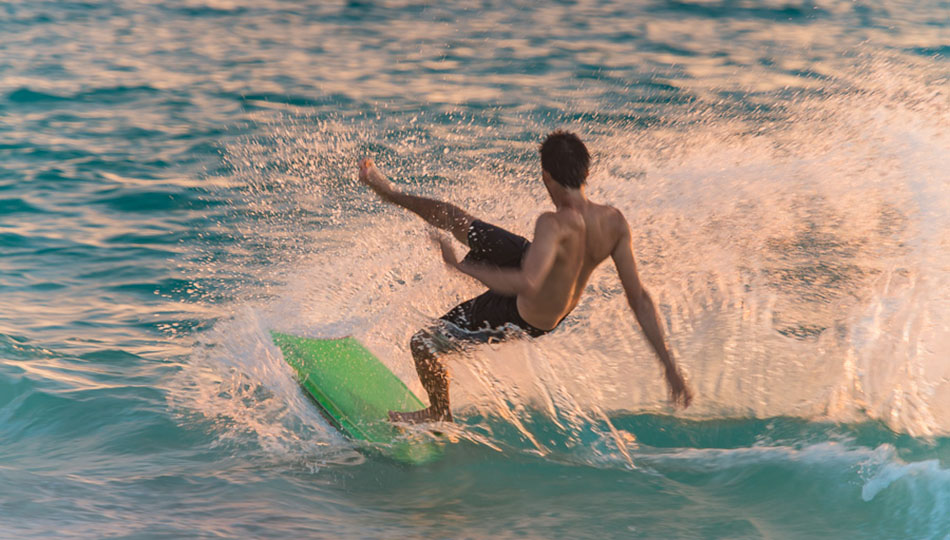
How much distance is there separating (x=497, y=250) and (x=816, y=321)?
115 inches

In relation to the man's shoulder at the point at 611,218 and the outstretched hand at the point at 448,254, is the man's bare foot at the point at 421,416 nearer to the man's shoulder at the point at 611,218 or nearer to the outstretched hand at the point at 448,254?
the outstretched hand at the point at 448,254

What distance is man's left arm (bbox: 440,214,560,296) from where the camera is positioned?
422 cm

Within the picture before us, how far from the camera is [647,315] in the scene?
444 cm

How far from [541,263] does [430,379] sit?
1.10 m

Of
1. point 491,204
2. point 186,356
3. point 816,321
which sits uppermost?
point 491,204

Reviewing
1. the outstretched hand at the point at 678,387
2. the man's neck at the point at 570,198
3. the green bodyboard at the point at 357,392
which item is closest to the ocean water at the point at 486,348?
the green bodyboard at the point at 357,392

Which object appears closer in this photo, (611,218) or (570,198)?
(570,198)

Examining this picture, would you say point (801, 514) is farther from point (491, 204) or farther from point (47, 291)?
point (47, 291)

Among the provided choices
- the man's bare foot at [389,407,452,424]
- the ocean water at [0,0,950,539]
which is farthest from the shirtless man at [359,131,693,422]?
the ocean water at [0,0,950,539]

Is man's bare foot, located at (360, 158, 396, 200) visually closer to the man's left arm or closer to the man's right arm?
the man's left arm

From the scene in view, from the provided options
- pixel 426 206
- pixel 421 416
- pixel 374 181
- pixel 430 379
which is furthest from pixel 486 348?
pixel 374 181

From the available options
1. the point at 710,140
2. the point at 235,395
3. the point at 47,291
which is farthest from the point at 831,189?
the point at 47,291

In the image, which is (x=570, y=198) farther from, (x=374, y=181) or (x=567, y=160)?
(x=374, y=181)

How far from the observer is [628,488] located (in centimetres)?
475
